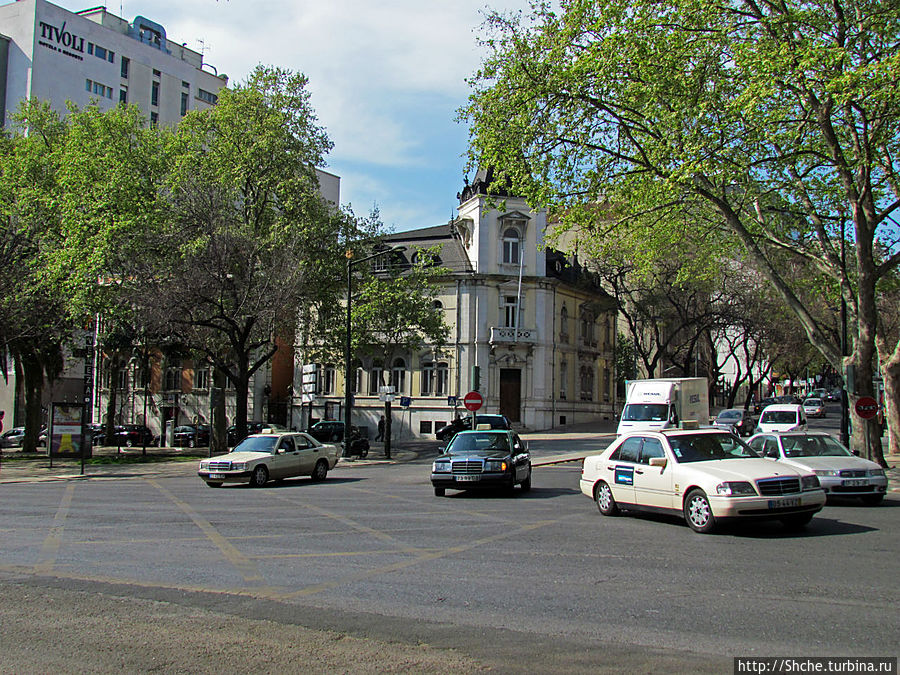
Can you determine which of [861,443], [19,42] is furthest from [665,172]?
[19,42]

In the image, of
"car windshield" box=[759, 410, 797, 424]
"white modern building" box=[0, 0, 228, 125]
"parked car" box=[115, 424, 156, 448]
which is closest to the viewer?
"car windshield" box=[759, 410, 797, 424]

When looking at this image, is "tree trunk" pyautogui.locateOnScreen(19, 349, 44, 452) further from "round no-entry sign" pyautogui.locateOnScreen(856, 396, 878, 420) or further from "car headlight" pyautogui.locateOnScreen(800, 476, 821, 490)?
"car headlight" pyautogui.locateOnScreen(800, 476, 821, 490)

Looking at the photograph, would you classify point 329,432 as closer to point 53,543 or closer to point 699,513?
point 53,543

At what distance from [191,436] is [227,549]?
36.3m

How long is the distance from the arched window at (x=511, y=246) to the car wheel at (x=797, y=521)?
1559 inches

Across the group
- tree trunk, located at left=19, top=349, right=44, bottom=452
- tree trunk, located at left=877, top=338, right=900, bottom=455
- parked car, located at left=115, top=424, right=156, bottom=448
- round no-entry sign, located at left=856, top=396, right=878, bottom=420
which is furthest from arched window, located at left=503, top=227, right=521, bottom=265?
round no-entry sign, located at left=856, top=396, right=878, bottom=420

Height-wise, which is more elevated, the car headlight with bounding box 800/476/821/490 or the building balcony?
the building balcony

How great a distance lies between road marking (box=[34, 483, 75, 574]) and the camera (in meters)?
9.24

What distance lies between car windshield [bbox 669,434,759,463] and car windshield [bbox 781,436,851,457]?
430cm

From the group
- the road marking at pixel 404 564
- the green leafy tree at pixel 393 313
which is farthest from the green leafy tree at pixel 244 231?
the road marking at pixel 404 564

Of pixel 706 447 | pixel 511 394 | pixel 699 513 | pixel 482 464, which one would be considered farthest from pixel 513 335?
pixel 699 513

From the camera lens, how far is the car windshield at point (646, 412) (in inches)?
1195

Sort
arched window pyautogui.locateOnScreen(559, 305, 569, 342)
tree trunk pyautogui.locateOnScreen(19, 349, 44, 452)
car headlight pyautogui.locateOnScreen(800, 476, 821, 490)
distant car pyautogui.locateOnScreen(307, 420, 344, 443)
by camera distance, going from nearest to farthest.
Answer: car headlight pyautogui.locateOnScreen(800, 476, 821, 490) → tree trunk pyautogui.locateOnScreen(19, 349, 44, 452) → distant car pyautogui.locateOnScreen(307, 420, 344, 443) → arched window pyautogui.locateOnScreen(559, 305, 569, 342)

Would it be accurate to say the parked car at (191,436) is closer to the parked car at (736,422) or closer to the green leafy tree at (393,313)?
the green leafy tree at (393,313)
